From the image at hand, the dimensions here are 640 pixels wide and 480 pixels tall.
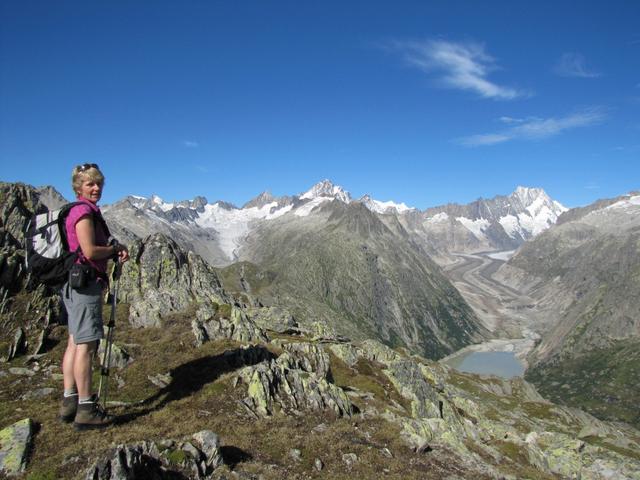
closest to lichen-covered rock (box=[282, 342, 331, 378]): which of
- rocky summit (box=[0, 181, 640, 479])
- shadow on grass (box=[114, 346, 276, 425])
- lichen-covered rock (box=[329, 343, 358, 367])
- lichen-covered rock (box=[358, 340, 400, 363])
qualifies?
rocky summit (box=[0, 181, 640, 479])

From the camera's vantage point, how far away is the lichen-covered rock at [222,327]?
3220 cm

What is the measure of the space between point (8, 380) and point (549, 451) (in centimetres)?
5593

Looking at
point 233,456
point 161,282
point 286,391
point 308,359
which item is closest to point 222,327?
point 308,359

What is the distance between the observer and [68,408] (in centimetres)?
1502

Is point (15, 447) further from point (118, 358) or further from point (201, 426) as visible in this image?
point (118, 358)

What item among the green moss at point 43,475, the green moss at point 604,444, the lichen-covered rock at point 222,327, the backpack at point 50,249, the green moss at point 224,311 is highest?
the backpack at point 50,249

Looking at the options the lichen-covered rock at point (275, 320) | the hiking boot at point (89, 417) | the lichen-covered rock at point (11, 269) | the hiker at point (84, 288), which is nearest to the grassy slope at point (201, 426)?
the hiking boot at point (89, 417)

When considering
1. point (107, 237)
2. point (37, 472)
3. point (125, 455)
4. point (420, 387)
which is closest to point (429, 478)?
point (125, 455)

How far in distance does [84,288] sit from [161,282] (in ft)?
110

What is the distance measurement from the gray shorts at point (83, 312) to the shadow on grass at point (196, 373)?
4.32 metres

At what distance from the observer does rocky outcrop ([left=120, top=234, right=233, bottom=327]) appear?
3566cm

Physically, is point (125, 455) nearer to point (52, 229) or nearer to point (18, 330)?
point (52, 229)

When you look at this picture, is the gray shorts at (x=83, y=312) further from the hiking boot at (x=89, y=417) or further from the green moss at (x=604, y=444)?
the green moss at (x=604, y=444)

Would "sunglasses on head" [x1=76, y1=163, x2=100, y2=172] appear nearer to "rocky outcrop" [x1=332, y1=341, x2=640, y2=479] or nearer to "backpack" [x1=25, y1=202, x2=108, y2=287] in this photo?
"backpack" [x1=25, y1=202, x2=108, y2=287]
